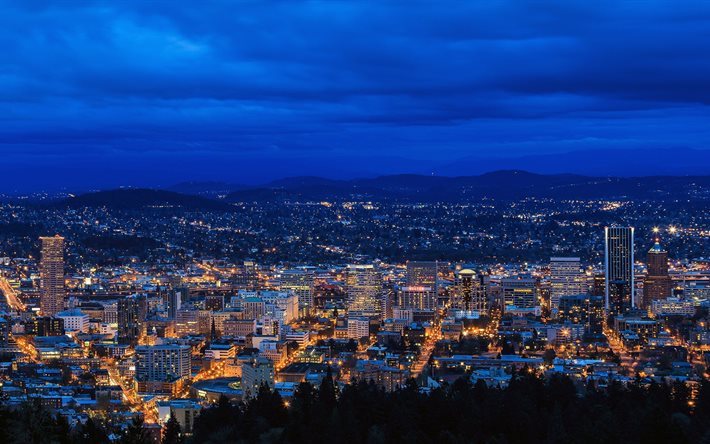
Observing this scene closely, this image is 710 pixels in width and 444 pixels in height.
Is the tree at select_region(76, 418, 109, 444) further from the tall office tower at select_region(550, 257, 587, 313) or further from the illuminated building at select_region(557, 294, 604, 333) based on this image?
the tall office tower at select_region(550, 257, 587, 313)

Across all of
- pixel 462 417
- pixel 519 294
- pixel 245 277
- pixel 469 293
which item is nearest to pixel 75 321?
pixel 245 277

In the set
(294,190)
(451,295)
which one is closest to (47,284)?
(451,295)

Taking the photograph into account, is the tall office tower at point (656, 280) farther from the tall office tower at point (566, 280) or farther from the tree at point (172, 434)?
the tree at point (172, 434)


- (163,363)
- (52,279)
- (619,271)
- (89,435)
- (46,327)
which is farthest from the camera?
(619,271)

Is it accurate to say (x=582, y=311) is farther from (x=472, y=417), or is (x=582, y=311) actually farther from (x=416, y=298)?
(x=472, y=417)

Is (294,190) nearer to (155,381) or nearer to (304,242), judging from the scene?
(304,242)

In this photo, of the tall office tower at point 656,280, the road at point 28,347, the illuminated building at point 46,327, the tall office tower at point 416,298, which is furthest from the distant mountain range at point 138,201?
the road at point 28,347

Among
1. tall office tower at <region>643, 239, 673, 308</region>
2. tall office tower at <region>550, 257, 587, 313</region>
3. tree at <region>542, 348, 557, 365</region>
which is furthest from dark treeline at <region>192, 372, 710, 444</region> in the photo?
tall office tower at <region>550, 257, 587, 313</region>
